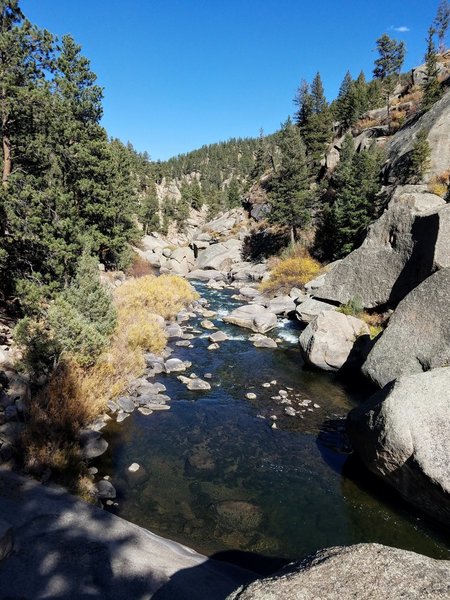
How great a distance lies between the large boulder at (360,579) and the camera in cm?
307

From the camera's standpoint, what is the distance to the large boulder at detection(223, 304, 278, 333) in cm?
2284

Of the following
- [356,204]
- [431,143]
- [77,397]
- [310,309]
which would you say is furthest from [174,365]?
[431,143]

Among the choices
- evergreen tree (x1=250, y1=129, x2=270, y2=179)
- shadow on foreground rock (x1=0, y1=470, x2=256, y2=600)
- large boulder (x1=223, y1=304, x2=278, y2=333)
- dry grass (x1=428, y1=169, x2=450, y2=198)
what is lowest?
shadow on foreground rock (x1=0, y1=470, x2=256, y2=600)

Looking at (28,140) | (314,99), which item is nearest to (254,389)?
(28,140)

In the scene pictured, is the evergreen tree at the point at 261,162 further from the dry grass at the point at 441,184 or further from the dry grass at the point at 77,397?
the dry grass at the point at 77,397

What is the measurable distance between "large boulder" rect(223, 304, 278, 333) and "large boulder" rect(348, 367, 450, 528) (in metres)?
13.7

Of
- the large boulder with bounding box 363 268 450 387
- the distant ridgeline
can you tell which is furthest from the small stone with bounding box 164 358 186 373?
the large boulder with bounding box 363 268 450 387

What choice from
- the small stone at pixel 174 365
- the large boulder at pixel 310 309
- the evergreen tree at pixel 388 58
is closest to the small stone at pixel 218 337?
the small stone at pixel 174 365

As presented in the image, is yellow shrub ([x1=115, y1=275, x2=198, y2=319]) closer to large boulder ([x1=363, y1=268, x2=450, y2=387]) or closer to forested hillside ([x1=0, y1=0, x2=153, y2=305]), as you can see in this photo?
forested hillside ([x1=0, y1=0, x2=153, y2=305])

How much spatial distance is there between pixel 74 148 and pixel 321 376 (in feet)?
66.1

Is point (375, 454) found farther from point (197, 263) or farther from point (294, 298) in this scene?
point (197, 263)

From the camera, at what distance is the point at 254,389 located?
1509cm

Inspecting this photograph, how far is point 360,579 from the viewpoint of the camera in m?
3.26

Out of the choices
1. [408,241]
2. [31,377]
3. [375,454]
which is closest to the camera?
[375,454]
